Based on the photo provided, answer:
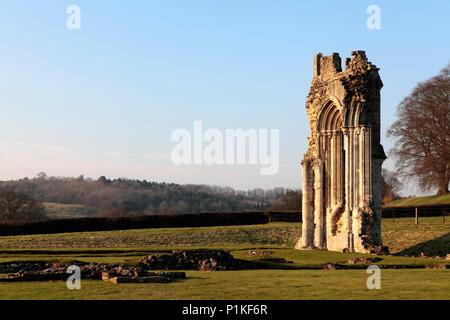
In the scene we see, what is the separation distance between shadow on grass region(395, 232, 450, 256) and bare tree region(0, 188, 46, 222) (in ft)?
139

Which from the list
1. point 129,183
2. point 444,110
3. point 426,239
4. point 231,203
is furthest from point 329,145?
point 129,183

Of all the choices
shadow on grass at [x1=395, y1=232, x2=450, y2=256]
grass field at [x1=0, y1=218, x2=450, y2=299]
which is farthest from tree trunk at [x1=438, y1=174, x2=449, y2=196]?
shadow on grass at [x1=395, y1=232, x2=450, y2=256]

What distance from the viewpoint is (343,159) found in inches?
1465

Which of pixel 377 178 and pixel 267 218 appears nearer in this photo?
pixel 377 178

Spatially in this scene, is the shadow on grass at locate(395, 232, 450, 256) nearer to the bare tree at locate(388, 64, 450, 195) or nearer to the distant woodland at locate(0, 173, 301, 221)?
the bare tree at locate(388, 64, 450, 195)

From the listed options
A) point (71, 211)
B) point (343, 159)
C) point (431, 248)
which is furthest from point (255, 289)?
point (71, 211)

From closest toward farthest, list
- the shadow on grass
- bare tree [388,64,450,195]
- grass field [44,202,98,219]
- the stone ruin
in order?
the shadow on grass, the stone ruin, bare tree [388,64,450,195], grass field [44,202,98,219]

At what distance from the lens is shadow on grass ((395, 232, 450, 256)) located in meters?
32.5

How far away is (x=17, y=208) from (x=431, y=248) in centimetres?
4653

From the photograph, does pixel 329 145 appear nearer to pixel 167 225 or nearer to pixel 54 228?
pixel 167 225

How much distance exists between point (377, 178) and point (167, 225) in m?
20.3

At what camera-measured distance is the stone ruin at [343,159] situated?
33.7 m

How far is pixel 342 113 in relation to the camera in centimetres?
3428

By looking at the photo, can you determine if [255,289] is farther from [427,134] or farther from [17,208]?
[17,208]
